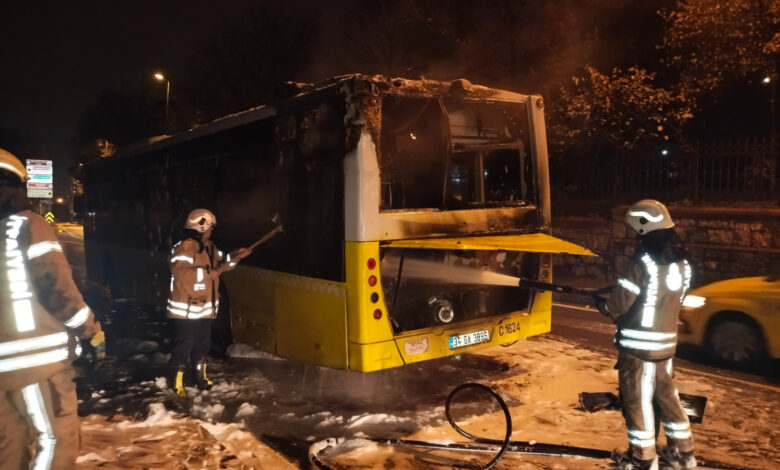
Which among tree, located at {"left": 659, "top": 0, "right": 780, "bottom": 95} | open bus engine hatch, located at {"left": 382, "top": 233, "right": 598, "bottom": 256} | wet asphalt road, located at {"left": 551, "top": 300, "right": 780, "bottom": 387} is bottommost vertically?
wet asphalt road, located at {"left": 551, "top": 300, "right": 780, "bottom": 387}

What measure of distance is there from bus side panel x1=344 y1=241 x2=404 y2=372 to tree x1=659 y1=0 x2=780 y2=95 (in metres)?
11.4

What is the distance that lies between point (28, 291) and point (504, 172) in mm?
4829

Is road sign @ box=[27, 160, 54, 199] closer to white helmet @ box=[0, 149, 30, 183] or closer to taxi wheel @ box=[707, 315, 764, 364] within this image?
white helmet @ box=[0, 149, 30, 183]

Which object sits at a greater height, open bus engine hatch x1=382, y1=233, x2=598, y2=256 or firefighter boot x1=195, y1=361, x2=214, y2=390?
open bus engine hatch x1=382, y1=233, x2=598, y2=256

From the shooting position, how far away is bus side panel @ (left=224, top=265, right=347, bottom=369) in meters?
5.40

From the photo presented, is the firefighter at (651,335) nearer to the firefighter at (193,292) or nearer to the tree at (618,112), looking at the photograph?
the firefighter at (193,292)

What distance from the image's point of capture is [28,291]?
323 centimetres

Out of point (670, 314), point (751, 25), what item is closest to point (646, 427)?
point (670, 314)

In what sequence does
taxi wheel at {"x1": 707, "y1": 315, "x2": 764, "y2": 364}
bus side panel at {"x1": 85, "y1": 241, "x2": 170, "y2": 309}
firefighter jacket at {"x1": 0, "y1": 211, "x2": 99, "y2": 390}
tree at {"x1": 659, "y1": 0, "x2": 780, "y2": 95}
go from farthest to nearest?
1. tree at {"x1": 659, "y1": 0, "x2": 780, "y2": 95}
2. bus side panel at {"x1": 85, "y1": 241, "x2": 170, "y2": 309}
3. taxi wheel at {"x1": 707, "y1": 315, "x2": 764, "y2": 364}
4. firefighter jacket at {"x1": 0, "y1": 211, "x2": 99, "y2": 390}

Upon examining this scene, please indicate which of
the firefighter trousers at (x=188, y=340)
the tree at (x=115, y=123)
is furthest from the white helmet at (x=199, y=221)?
the tree at (x=115, y=123)

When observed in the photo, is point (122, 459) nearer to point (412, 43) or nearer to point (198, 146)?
point (198, 146)

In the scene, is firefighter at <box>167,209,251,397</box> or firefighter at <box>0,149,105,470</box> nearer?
firefighter at <box>0,149,105,470</box>

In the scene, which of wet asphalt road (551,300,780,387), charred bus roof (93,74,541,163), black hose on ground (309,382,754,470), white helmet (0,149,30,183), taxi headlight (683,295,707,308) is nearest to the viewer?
white helmet (0,149,30,183)

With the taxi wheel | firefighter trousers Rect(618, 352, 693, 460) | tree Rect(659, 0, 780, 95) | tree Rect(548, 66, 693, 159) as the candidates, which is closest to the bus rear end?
firefighter trousers Rect(618, 352, 693, 460)
